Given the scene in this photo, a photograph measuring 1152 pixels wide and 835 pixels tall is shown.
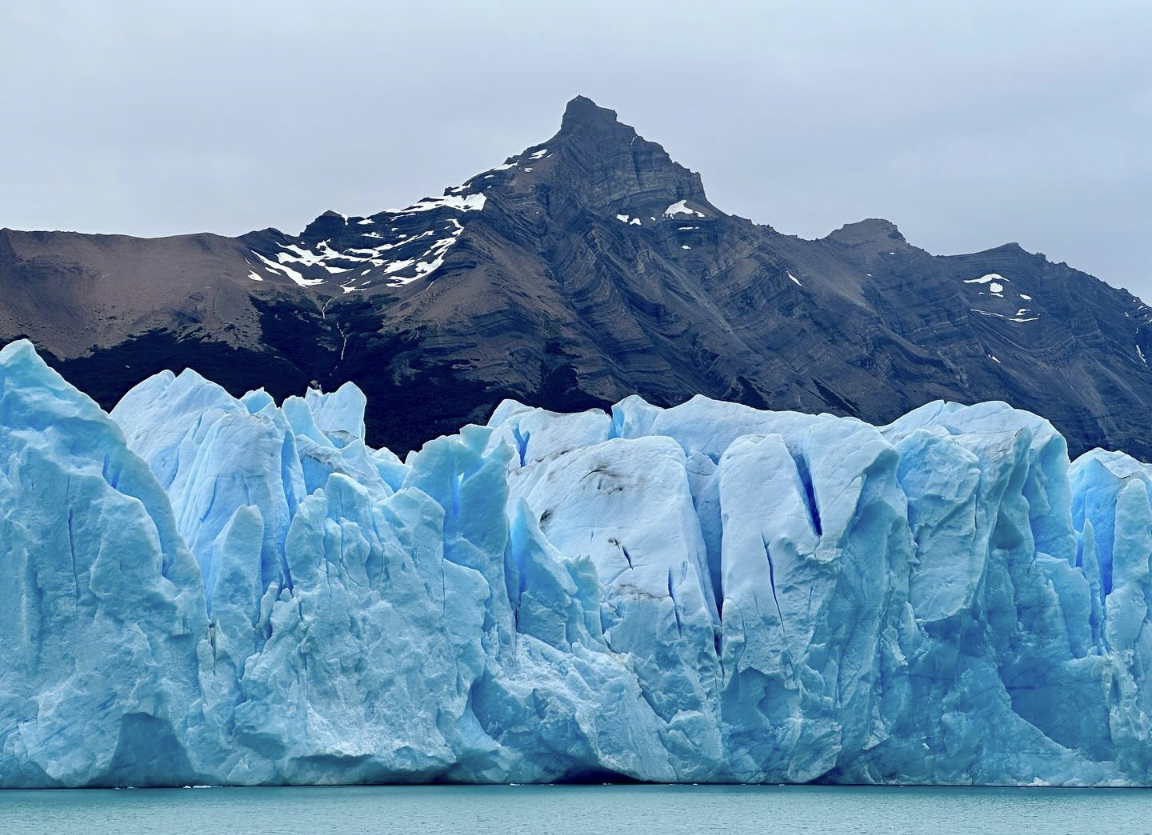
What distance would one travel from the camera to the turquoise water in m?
22.2

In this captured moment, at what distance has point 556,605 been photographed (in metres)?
29.6

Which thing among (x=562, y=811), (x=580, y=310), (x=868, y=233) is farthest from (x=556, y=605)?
(x=868, y=233)

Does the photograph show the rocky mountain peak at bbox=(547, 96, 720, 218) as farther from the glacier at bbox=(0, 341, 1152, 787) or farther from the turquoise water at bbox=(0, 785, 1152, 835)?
the turquoise water at bbox=(0, 785, 1152, 835)

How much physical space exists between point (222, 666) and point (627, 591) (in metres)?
8.62

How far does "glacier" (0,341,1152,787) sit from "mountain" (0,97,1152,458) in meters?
32.1

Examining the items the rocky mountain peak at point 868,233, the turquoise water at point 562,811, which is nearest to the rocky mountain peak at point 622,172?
the rocky mountain peak at point 868,233

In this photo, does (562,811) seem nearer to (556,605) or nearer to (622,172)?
(556,605)

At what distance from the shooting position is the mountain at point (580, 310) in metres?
67.5

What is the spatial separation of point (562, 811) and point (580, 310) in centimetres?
4891

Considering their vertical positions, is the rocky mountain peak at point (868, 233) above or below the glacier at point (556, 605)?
above

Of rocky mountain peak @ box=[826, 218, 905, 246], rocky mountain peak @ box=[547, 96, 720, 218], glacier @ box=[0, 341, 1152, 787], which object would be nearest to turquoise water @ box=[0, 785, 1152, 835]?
glacier @ box=[0, 341, 1152, 787]

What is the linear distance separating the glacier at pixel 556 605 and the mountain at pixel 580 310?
105ft

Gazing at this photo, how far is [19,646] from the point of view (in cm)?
2459

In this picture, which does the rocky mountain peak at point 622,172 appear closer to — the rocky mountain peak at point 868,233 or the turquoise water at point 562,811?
the rocky mountain peak at point 868,233
